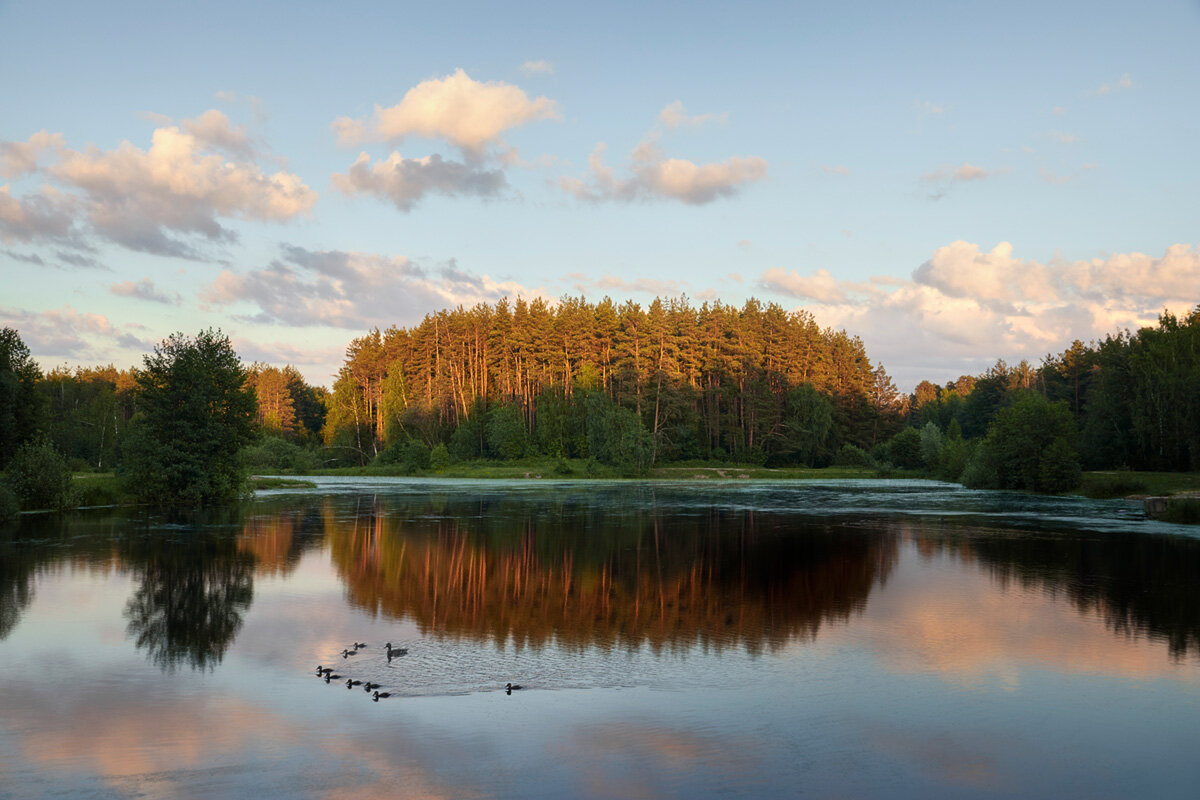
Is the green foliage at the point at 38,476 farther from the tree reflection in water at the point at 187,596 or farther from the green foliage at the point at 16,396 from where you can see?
the tree reflection in water at the point at 187,596

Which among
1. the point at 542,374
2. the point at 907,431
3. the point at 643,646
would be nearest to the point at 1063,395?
the point at 907,431

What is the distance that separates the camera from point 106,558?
68.4 ft

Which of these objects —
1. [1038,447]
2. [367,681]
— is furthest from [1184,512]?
[367,681]

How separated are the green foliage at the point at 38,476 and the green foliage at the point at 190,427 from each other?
3.86 meters

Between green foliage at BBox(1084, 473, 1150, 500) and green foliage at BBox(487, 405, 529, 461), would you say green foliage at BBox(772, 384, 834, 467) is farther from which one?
green foliage at BBox(1084, 473, 1150, 500)

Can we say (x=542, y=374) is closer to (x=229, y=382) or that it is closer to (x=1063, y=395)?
(x=229, y=382)

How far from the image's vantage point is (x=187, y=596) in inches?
625

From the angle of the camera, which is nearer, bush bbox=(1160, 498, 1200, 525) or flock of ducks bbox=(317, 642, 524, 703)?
flock of ducks bbox=(317, 642, 524, 703)

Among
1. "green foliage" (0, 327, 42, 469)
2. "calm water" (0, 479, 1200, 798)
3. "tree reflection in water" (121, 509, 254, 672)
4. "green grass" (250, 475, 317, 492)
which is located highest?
"green foliage" (0, 327, 42, 469)

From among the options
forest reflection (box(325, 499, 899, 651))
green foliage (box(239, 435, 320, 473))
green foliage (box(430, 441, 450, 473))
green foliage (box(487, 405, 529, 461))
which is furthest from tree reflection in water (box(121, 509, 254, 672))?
green foliage (box(487, 405, 529, 461))

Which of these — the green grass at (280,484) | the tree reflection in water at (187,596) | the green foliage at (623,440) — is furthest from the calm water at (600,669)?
the green foliage at (623,440)

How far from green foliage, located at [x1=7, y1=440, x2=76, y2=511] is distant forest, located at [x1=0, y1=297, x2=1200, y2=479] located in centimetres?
3591

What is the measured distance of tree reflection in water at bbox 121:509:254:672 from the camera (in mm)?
12023

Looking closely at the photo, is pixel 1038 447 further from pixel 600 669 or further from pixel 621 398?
pixel 600 669
